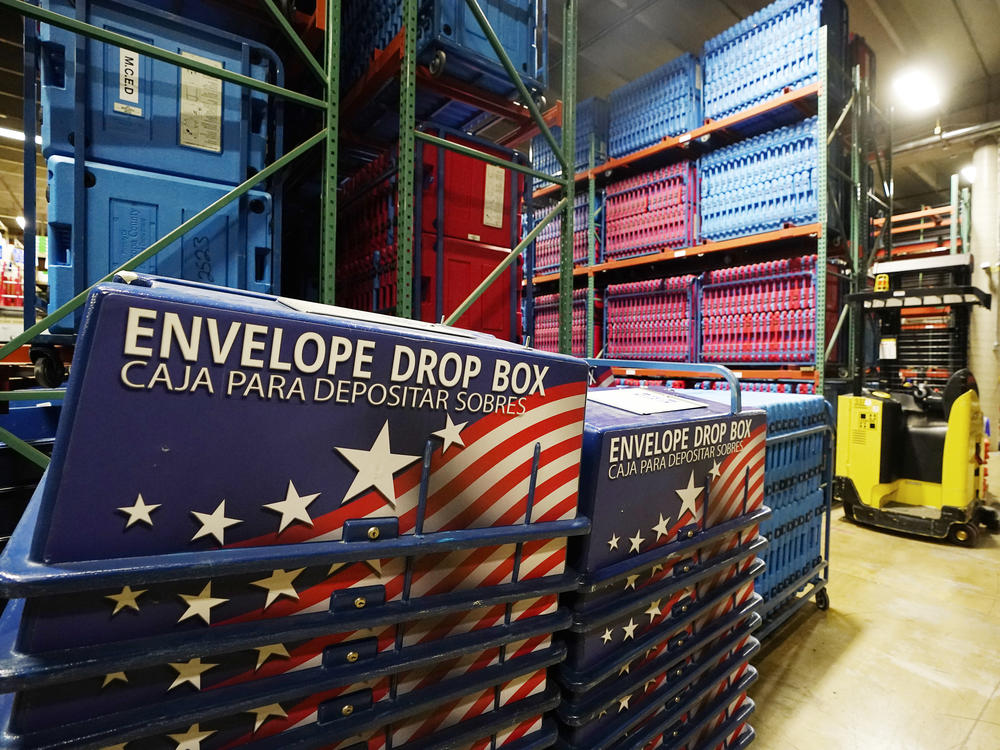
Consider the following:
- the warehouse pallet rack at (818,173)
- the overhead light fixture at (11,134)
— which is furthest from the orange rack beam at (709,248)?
the overhead light fixture at (11,134)

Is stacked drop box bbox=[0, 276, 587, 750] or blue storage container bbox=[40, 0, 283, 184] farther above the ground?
blue storage container bbox=[40, 0, 283, 184]

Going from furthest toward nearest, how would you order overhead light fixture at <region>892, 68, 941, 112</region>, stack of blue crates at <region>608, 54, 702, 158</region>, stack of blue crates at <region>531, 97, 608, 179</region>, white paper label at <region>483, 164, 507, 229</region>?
overhead light fixture at <region>892, 68, 941, 112</region>
stack of blue crates at <region>531, 97, 608, 179</region>
stack of blue crates at <region>608, 54, 702, 158</region>
white paper label at <region>483, 164, 507, 229</region>

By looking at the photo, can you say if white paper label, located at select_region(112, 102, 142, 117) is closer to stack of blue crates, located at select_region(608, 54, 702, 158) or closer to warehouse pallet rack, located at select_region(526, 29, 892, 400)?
warehouse pallet rack, located at select_region(526, 29, 892, 400)

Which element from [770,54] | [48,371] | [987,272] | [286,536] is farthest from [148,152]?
[987,272]

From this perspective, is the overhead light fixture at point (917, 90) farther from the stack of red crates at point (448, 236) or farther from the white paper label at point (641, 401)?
the white paper label at point (641, 401)

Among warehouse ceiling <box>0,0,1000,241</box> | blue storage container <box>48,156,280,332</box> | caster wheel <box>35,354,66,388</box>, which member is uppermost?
warehouse ceiling <box>0,0,1000,241</box>

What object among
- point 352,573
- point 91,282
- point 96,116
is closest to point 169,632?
point 352,573

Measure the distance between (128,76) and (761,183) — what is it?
559cm

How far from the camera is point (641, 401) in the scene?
1.43 metres

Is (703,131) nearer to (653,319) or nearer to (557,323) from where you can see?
(653,319)

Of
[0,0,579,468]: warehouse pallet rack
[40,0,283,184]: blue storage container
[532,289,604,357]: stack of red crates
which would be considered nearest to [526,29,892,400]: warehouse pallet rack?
[532,289,604,357]: stack of red crates

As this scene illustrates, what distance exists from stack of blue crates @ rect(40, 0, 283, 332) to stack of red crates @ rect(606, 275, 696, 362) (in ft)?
16.1

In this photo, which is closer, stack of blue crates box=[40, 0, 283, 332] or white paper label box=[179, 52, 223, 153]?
stack of blue crates box=[40, 0, 283, 332]

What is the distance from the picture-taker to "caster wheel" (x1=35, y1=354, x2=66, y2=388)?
2291 millimetres
